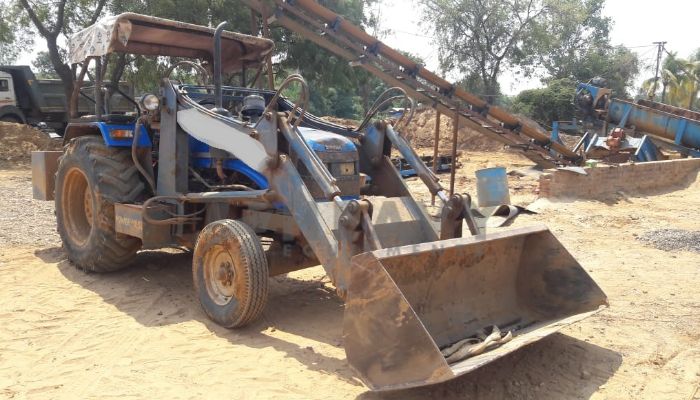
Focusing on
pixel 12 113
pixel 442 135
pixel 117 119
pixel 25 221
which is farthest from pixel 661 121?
pixel 12 113

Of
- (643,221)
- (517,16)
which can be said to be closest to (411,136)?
(517,16)

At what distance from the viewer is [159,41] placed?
20.0 feet

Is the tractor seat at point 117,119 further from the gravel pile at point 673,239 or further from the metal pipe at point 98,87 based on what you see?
the gravel pile at point 673,239

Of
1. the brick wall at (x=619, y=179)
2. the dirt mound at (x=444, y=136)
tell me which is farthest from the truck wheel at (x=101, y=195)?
the dirt mound at (x=444, y=136)

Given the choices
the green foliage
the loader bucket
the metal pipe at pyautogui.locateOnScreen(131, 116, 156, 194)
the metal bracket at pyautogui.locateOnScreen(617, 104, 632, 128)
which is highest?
the green foliage

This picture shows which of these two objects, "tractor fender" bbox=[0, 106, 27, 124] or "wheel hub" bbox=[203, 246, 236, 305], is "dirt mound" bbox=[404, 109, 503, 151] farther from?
"wheel hub" bbox=[203, 246, 236, 305]

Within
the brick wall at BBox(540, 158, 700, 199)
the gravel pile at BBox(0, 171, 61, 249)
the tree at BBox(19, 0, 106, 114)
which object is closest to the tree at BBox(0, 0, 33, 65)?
the tree at BBox(19, 0, 106, 114)

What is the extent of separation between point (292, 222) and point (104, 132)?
2.50m

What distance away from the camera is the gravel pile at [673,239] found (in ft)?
23.7

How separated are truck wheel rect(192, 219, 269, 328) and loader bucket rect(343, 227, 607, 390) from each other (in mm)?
1101

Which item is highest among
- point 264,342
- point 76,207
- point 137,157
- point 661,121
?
point 661,121

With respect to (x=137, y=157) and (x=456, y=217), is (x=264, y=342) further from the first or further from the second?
(x=137, y=157)

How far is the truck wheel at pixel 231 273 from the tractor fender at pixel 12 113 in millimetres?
18890

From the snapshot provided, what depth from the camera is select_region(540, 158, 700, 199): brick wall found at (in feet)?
33.5
